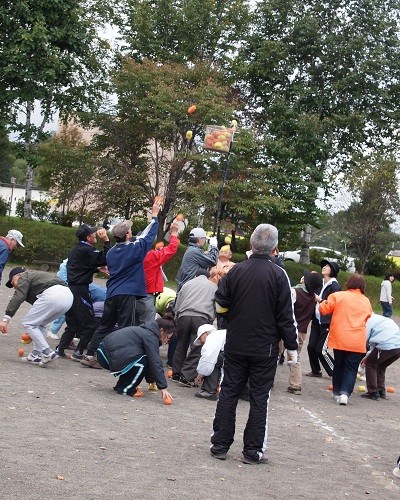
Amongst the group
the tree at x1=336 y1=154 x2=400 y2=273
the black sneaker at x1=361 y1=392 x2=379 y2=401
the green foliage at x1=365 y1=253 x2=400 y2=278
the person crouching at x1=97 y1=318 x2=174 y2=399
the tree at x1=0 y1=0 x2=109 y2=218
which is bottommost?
the black sneaker at x1=361 y1=392 x2=379 y2=401

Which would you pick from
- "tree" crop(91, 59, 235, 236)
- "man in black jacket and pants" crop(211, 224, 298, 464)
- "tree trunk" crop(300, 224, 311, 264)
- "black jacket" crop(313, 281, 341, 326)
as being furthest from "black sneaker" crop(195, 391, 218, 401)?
"tree trunk" crop(300, 224, 311, 264)

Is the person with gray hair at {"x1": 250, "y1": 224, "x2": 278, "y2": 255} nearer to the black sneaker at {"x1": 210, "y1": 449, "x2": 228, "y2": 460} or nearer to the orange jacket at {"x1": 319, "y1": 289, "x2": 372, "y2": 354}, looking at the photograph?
the black sneaker at {"x1": 210, "y1": 449, "x2": 228, "y2": 460}

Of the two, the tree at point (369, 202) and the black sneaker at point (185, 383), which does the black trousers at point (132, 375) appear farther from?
the tree at point (369, 202)

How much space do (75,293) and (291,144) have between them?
27.3 m

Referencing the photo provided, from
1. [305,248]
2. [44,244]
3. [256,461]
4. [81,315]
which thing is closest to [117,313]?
[81,315]

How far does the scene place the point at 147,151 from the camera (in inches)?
1426

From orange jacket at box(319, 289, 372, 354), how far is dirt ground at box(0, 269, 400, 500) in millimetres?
826

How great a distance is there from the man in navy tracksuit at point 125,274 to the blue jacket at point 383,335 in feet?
10.5

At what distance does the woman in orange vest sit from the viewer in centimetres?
1155

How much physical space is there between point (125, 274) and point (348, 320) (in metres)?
2.93

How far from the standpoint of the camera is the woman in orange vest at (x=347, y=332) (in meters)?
11.5

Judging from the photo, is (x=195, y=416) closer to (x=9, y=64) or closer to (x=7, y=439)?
(x=7, y=439)

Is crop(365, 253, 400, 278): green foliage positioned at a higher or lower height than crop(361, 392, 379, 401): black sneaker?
higher

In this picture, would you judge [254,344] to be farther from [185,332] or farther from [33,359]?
[33,359]
